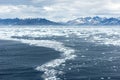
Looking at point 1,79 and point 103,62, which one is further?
point 103,62

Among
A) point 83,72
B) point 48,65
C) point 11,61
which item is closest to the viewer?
point 83,72

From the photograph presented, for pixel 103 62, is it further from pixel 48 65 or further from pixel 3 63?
pixel 3 63

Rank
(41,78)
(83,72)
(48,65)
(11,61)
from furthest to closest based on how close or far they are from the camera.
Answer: (11,61)
(48,65)
(83,72)
(41,78)

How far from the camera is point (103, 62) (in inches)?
1726

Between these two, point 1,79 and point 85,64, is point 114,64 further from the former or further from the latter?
Answer: point 1,79

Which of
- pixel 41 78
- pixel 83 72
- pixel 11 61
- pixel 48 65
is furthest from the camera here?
pixel 11 61

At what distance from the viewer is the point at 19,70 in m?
38.5

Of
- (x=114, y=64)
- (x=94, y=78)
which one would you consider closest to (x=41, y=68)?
(x=94, y=78)

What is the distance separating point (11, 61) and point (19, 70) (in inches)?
302

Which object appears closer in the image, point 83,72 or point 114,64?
point 83,72

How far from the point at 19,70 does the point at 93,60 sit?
1314 cm

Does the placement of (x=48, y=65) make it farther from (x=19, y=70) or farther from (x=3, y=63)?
(x=3, y=63)

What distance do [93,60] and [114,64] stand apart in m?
4.58

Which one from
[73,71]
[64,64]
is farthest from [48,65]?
[73,71]
